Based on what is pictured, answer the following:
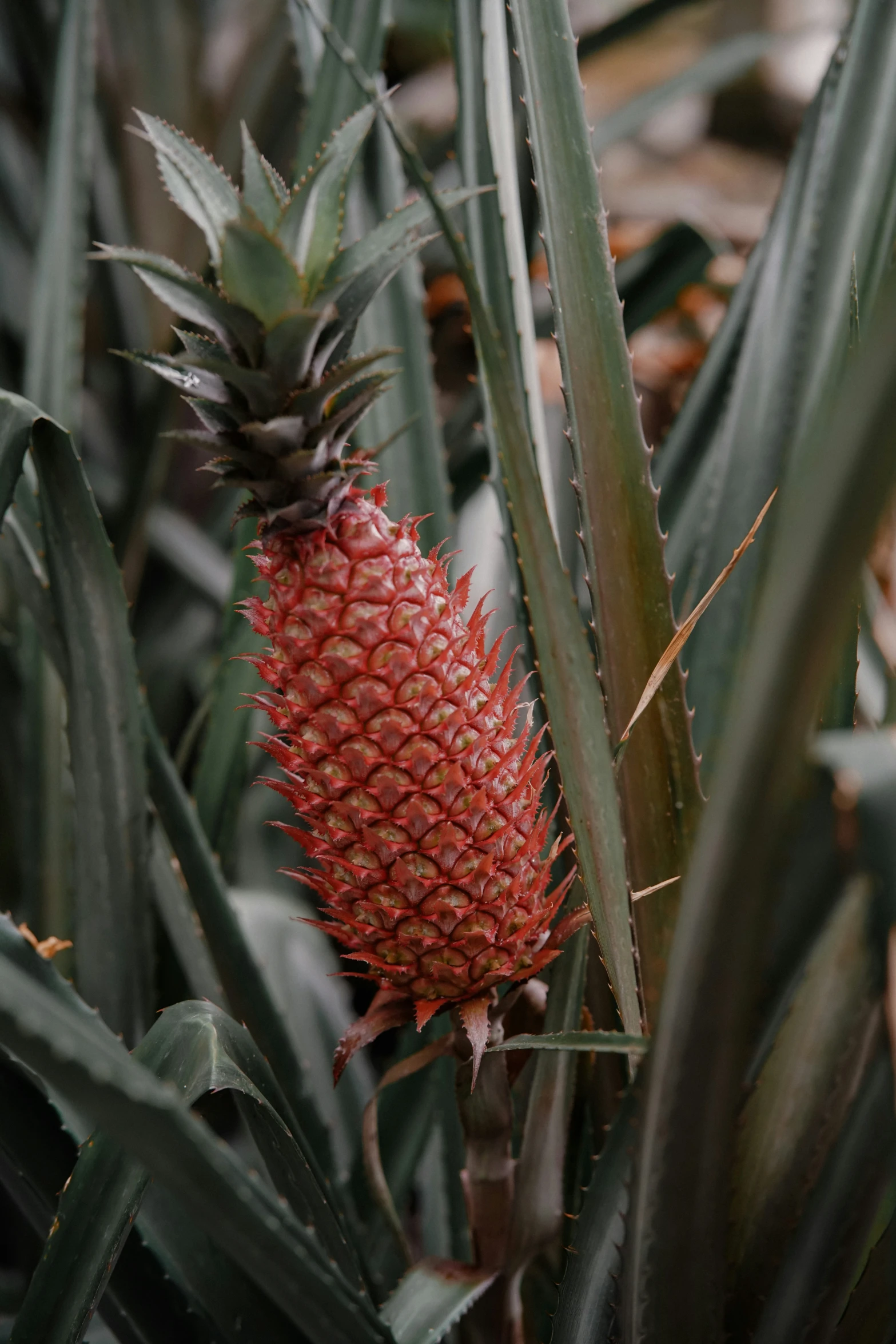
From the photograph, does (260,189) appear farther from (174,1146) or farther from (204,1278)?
(204,1278)

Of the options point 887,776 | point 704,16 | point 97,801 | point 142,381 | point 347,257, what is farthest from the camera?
point 704,16

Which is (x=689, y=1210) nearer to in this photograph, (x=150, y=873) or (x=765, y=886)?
(x=765, y=886)

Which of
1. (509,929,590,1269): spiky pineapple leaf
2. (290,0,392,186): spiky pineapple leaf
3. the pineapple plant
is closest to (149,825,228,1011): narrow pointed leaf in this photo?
the pineapple plant

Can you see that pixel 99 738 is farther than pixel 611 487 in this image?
Yes

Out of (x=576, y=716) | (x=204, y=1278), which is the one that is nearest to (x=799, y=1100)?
(x=576, y=716)

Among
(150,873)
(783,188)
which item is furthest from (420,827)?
(783,188)

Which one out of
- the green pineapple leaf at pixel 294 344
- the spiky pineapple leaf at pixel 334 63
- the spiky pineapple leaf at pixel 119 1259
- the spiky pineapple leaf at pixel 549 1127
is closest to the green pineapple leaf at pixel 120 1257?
the spiky pineapple leaf at pixel 119 1259
